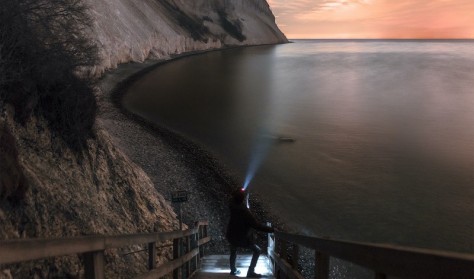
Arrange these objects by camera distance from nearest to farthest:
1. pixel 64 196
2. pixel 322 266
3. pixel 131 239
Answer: pixel 322 266, pixel 131 239, pixel 64 196

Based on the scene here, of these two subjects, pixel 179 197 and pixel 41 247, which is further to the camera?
pixel 179 197

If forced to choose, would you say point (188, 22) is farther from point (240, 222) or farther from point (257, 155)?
point (240, 222)

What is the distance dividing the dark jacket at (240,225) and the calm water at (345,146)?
9.18 meters

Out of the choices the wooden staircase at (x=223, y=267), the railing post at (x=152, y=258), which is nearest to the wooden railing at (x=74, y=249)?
the railing post at (x=152, y=258)

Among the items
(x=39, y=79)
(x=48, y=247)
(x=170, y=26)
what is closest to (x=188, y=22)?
(x=170, y=26)

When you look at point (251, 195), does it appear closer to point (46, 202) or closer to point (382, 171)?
point (382, 171)

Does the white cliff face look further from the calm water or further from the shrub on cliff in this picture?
the shrub on cliff

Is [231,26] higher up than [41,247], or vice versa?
[231,26]

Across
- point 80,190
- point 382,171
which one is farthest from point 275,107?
point 80,190

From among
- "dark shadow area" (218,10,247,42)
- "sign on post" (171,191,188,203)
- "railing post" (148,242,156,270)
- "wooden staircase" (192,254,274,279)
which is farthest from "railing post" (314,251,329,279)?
"dark shadow area" (218,10,247,42)

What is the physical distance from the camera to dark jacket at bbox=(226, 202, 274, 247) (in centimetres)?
627

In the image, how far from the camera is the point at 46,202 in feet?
18.7

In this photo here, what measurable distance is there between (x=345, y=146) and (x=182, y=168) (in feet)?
43.2

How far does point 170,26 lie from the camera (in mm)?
93062
